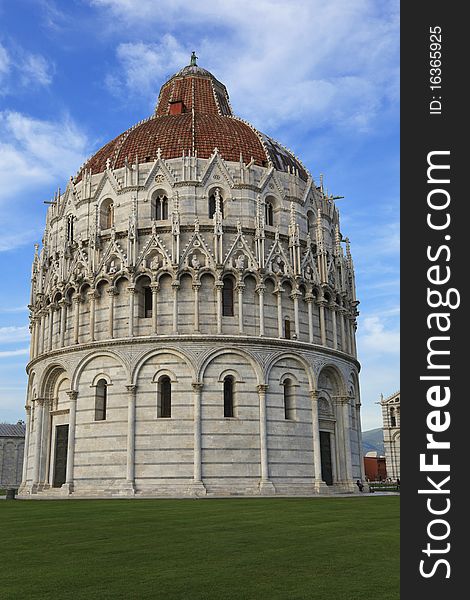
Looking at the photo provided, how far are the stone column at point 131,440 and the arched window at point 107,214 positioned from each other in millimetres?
11718

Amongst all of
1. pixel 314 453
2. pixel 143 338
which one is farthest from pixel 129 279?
pixel 314 453

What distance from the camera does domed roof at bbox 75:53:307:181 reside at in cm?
4522

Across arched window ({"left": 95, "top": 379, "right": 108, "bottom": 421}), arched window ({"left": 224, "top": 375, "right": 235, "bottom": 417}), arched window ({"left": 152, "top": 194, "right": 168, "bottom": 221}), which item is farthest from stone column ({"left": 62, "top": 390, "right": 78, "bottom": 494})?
arched window ({"left": 152, "top": 194, "right": 168, "bottom": 221})

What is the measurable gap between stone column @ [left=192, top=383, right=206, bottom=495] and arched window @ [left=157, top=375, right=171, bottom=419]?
5.58ft

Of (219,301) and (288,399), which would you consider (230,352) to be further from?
(288,399)

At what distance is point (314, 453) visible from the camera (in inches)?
1574

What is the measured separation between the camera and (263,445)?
1495 inches

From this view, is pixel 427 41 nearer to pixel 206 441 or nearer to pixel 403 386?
pixel 403 386

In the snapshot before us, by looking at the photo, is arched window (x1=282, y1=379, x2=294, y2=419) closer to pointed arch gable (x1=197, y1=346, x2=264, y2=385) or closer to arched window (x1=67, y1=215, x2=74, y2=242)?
pointed arch gable (x1=197, y1=346, x2=264, y2=385)

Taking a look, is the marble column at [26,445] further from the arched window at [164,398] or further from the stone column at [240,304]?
the stone column at [240,304]

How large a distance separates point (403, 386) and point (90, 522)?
1451 centimetres

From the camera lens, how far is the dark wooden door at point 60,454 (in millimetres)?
41125

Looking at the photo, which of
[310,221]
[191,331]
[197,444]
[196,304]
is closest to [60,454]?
[197,444]

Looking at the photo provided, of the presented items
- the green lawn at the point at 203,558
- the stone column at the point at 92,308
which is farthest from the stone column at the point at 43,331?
the green lawn at the point at 203,558
